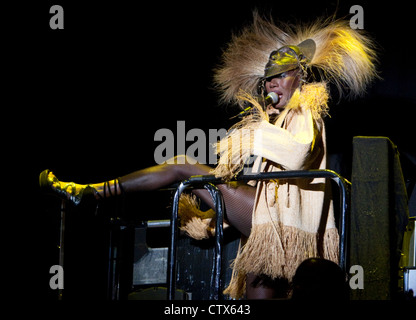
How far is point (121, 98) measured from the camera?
4660 millimetres

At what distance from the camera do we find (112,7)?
14.6 ft

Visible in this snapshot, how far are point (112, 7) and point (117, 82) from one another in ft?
2.08

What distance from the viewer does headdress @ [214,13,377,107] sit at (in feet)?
11.5

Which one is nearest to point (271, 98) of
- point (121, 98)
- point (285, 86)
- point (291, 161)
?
point (285, 86)

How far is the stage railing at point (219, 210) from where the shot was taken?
2621mm

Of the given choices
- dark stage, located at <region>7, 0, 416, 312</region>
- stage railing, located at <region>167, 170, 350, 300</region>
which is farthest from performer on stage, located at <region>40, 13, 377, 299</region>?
dark stage, located at <region>7, 0, 416, 312</region>

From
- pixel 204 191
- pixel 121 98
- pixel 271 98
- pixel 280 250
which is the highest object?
pixel 121 98

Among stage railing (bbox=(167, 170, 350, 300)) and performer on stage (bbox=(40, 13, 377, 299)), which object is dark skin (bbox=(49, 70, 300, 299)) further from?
stage railing (bbox=(167, 170, 350, 300))

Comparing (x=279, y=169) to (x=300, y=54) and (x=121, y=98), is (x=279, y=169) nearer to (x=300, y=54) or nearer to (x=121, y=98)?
(x=300, y=54)

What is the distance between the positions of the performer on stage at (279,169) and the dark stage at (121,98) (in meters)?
0.29

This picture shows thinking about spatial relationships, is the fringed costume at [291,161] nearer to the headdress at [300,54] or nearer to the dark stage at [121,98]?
the headdress at [300,54]

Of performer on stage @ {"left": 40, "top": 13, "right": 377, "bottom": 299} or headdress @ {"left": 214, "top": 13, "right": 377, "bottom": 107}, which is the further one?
headdress @ {"left": 214, "top": 13, "right": 377, "bottom": 107}

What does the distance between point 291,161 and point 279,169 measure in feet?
0.70

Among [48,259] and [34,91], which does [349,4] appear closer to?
[34,91]
